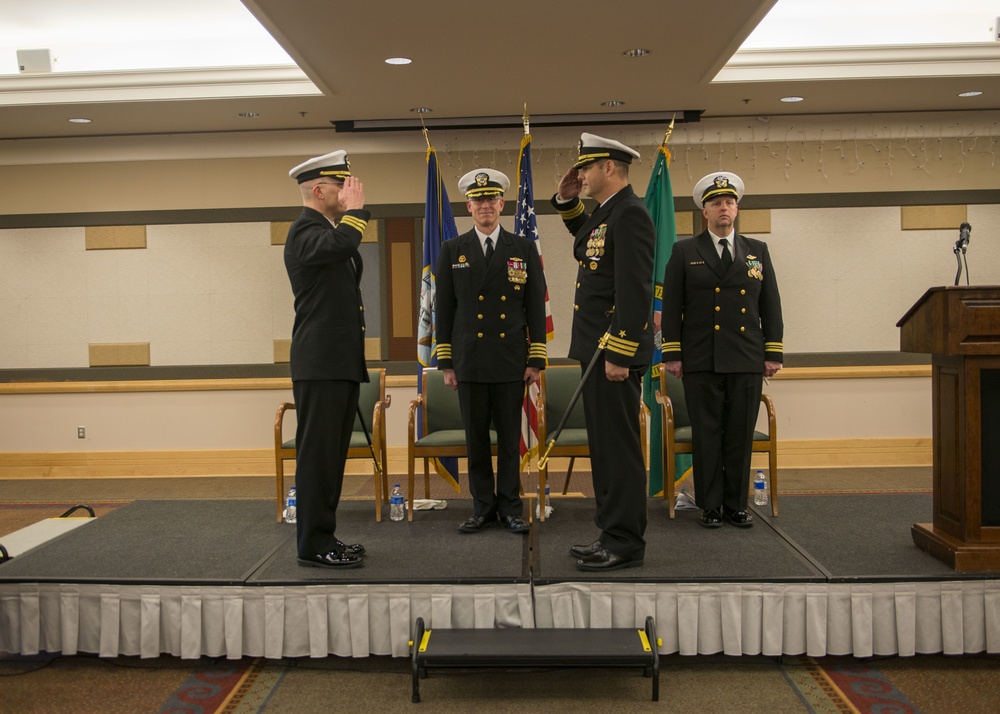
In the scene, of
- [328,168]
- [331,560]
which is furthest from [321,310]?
[331,560]

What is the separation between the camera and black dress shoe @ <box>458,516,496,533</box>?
397 centimetres

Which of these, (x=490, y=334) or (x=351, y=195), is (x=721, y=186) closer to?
(x=490, y=334)

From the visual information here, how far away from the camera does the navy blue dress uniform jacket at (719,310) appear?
403cm

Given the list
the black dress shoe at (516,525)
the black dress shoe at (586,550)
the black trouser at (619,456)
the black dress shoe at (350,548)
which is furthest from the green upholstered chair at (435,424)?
the black trouser at (619,456)

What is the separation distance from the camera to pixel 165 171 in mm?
7047

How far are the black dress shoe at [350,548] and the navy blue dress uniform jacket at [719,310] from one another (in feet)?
5.61

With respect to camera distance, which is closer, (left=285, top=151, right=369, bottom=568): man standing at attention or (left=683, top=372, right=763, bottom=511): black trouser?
(left=285, top=151, right=369, bottom=568): man standing at attention

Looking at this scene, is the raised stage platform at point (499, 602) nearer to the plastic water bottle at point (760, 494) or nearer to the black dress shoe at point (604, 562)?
the black dress shoe at point (604, 562)

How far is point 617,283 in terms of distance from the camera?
324 cm

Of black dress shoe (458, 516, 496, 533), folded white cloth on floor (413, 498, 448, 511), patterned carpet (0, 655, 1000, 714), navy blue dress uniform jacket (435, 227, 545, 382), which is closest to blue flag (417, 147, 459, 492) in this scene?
folded white cloth on floor (413, 498, 448, 511)

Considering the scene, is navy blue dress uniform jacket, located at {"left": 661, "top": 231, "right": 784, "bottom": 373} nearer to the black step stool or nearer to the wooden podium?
the wooden podium

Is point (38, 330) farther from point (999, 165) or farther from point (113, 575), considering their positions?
point (999, 165)

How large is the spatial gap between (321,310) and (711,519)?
204 cm

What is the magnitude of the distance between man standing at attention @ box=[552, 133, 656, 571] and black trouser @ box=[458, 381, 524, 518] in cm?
61
